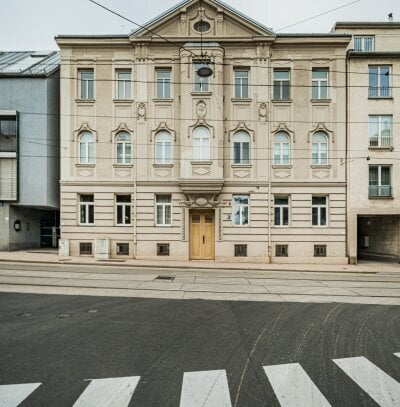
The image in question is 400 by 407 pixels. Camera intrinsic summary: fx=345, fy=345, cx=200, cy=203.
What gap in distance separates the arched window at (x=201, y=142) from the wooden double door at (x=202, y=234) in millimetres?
3255

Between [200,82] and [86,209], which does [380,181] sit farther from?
[86,209]

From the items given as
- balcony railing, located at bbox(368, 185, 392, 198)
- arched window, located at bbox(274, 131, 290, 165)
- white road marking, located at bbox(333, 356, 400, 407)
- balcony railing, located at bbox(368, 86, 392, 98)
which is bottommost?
white road marking, located at bbox(333, 356, 400, 407)

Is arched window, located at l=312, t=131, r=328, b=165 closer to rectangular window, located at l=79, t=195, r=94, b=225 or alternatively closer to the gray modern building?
rectangular window, located at l=79, t=195, r=94, b=225

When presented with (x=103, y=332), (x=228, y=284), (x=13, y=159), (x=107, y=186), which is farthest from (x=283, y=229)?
(x=13, y=159)

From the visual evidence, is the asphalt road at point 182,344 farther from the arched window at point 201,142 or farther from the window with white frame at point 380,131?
the window with white frame at point 380,131

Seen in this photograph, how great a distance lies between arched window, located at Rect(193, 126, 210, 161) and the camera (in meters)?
19.9

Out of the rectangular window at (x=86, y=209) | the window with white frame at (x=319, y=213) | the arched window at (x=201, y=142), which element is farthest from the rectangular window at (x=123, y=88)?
the window with white frame at (x=319, y=213)

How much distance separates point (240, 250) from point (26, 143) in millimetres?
14479

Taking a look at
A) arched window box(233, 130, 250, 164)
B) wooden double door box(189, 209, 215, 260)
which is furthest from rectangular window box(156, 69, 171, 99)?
wooden double door box(189, 209, 215, 260)

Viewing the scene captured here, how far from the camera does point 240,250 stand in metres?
19.9

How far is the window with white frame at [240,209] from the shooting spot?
20.1 m

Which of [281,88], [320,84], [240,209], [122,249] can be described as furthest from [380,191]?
[122,249]

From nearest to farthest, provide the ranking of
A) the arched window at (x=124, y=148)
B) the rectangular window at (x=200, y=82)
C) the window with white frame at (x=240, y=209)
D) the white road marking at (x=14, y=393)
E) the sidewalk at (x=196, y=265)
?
the white road marking at (x=14, y=393)
the sidewalk at (x=196, y=265)
the rectangular window at (x=200, y=82)
the window with white frame at (x=240, y=209)
the arched window at (x=124, y=148)

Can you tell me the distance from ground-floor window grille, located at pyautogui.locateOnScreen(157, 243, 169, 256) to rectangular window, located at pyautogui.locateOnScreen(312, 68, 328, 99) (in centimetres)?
1238
